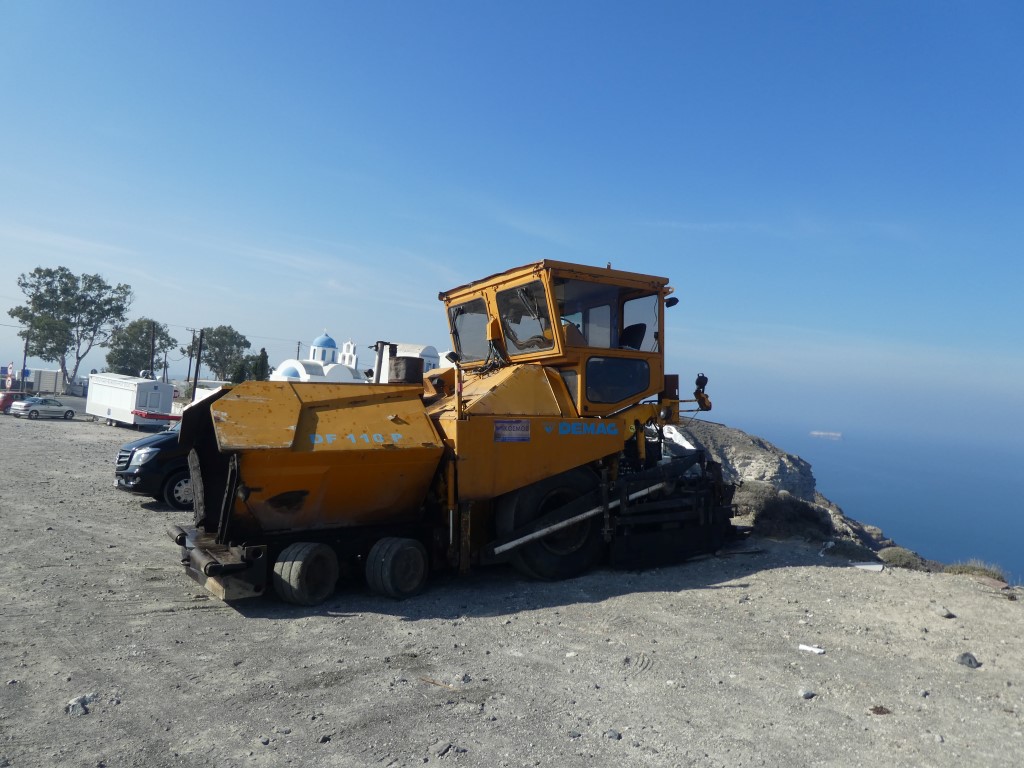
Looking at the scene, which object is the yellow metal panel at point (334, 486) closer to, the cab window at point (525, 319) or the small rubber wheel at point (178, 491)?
the cab window at point (525, 319)

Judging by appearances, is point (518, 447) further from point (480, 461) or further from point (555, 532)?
point (555, 532)

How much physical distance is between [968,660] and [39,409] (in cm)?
4078

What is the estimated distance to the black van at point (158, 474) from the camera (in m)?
11.4

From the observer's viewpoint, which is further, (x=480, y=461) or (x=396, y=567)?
(x=480, y=461)

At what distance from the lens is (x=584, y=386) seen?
7.75 meters

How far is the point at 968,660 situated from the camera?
5.25 m

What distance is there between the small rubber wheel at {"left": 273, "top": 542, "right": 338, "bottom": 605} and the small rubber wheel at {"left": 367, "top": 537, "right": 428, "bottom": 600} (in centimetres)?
35

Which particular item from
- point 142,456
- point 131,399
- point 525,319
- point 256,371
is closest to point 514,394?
point 525,319

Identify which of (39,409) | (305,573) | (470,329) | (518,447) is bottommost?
(305,573)

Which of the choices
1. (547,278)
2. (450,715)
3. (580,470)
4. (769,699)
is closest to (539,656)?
(450,715)

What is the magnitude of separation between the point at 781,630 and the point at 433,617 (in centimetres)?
295

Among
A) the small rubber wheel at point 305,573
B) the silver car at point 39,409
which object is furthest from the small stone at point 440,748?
the silver car at point 39,409

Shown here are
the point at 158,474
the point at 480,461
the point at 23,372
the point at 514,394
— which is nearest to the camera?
the point at 480,461

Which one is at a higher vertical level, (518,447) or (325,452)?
(518,447)
